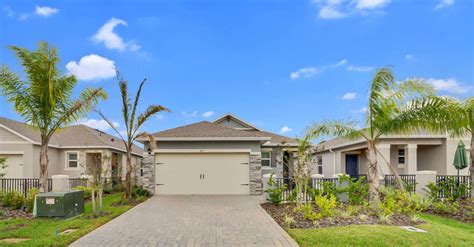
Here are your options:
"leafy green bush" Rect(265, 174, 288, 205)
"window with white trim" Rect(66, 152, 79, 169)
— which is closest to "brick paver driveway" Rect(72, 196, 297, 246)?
"leafy green bush" Rect(265, 174, 288, 205)

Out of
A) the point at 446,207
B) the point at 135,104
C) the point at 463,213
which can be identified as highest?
the point at 135,104

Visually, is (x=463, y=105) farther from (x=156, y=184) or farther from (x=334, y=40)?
(x=156, y=184)

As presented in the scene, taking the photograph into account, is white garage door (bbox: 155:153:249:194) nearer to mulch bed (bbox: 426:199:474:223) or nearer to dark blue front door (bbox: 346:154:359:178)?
mulch bed (bbox: 426:199:474:223)

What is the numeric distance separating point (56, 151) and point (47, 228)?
14835 millimetres

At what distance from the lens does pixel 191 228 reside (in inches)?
371

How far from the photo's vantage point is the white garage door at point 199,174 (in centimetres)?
1845

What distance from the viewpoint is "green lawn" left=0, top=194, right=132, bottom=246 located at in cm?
809

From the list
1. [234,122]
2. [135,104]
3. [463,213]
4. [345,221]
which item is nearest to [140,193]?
[135,104]

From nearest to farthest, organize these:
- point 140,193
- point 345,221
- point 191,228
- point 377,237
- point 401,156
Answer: point 377,237, point 191,228, point 345,221, point 140,193, point 401,156

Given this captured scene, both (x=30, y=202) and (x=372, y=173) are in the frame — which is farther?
(x=30, y=202)

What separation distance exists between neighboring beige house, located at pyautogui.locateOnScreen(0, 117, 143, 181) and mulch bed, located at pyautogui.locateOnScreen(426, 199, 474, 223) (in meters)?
14.1

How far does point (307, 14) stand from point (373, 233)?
860 centimetres

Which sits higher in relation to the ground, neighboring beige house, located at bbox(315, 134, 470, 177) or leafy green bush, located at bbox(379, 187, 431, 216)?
neighboring beige house, located at bbox(315, 134, 470, 177)

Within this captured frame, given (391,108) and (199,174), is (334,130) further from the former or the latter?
(199,174)
